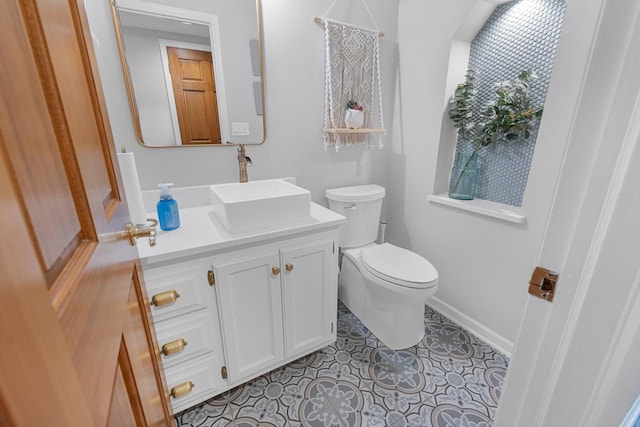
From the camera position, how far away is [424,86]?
1.80 meters

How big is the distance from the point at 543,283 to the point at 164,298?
3.68 ft

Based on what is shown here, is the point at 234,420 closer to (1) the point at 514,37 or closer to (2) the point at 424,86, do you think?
(2) the point at 424,86

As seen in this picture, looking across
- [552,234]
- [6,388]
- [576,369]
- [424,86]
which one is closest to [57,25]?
[6,388]

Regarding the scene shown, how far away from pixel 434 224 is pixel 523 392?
4.37 ft

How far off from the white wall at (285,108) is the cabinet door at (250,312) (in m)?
0.62

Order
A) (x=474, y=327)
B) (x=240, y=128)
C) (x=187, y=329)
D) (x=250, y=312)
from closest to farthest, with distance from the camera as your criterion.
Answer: (x=187, y=329) < (x=250, y=312) < (x=240, y=128) < (x=474, y=327)

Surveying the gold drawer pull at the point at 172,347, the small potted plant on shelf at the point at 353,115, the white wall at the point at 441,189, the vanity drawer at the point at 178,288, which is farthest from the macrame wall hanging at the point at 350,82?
the gold drawer pull at the point at 172,347

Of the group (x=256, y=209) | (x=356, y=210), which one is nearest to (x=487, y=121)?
(x=356, y=210)

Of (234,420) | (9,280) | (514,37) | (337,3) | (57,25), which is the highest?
(337,3)

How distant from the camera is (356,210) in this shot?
183cm

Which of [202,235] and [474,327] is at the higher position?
[202,235]

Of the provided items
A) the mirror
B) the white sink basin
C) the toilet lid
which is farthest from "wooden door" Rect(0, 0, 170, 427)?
the toilet lid

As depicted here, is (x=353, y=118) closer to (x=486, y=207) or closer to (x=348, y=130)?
(x=348, y=130)

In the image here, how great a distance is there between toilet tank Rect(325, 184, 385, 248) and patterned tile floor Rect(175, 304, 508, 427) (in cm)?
63
